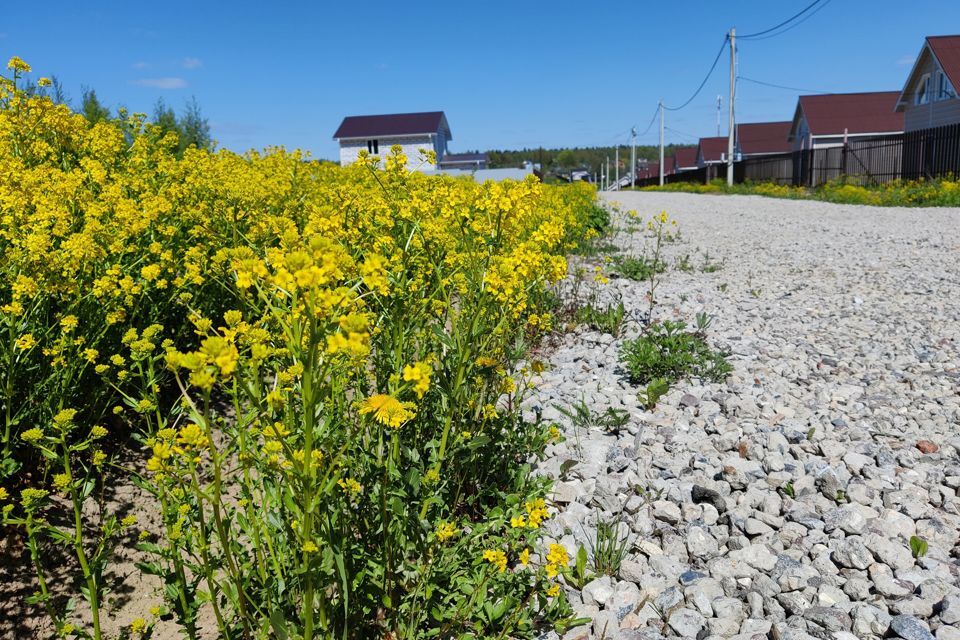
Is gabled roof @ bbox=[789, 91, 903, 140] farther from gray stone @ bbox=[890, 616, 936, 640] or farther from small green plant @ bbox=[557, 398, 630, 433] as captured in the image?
gray stone @ bbox=[890, 616, 936, 640]

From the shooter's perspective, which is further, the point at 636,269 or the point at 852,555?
the point at 636,269

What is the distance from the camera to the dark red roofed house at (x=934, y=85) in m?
25.6

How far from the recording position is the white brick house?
4588 cm

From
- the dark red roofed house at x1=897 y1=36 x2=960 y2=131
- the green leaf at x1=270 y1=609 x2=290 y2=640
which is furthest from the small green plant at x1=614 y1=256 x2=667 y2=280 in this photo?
the dark red roofed house at x1=897 y1=36 x2=960 y2=131

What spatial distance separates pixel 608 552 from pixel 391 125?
154 ft

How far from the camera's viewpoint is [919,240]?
866cm

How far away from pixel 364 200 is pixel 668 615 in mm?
2456

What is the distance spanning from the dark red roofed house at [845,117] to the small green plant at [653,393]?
124 feet

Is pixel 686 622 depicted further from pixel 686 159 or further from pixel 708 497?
pixel 686 159

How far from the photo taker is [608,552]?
242 centimetres

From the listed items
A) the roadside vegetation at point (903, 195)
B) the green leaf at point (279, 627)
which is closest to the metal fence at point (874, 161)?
the roadside vegetation at point (903, 195)

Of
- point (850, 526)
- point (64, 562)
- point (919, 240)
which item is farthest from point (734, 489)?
point (919, 240)

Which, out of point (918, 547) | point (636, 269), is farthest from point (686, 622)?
point (636, 269)

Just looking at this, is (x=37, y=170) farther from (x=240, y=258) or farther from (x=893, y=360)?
(x=893, y=360)
